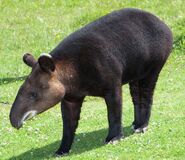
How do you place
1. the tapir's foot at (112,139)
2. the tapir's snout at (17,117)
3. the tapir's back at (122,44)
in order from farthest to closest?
1. the tapir's foot at (112,139)
2. the tapir's back at (122,44)
3. the tapir's snout at (17,117)

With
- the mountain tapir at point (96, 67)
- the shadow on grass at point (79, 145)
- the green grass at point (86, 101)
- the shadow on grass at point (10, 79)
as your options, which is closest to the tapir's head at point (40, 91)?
the mountain tapir at point (96, 67)

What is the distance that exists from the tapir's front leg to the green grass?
19cm

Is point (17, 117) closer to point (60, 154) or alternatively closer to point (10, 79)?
point (60, 154)

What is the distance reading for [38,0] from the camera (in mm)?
28094

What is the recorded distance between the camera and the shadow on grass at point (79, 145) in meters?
11.7

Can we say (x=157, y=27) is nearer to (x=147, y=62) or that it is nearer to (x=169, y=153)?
(x=147, y=62)

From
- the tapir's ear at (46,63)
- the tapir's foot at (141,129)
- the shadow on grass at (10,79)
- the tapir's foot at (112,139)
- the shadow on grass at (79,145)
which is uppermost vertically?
the tapir's ear at (46,63)

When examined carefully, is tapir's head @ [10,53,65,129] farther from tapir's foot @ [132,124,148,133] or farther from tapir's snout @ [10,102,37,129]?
tapir's foot @ [132,124,148,133]

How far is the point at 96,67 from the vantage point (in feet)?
36.4

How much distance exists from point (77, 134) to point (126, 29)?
2.52m

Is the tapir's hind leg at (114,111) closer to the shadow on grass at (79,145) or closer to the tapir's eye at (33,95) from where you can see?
the shadow on grass at (79,145)

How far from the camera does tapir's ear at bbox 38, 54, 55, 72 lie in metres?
10.5

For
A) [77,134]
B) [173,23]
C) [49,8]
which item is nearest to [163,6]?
[173,23]

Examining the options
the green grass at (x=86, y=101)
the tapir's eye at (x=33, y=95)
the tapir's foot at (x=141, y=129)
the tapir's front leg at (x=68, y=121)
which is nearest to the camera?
the tapir's eye at (x=33, y=95)
